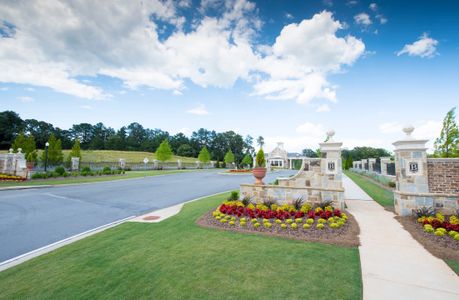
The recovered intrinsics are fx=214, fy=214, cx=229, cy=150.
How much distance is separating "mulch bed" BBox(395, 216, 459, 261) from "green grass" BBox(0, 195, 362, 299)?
1549 mm

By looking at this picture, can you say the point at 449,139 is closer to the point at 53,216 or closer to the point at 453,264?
the point at 453,264

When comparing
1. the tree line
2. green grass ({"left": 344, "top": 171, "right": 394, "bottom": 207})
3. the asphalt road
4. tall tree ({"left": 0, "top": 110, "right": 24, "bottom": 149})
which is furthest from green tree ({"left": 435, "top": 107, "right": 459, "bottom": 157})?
tall tree ({"left": 0, "top": 110, "right": 24, "bottom": 149})

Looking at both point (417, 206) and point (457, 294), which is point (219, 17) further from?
point (457, 294)

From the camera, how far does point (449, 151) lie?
1245 centimetres

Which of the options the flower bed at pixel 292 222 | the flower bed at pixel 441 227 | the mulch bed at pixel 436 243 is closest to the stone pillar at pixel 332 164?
the flower bed at pixel 292 222

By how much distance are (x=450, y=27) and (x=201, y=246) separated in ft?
44.4

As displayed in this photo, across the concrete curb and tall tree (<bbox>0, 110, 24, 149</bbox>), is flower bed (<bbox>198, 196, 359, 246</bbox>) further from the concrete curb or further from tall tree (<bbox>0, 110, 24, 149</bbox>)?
tall tree (<bbox>0, 110, 24, 149</bbox>)

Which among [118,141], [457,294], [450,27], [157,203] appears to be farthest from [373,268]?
[118,141]

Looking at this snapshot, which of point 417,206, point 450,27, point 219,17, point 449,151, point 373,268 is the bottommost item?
point 373,268

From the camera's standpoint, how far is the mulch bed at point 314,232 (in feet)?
16.2

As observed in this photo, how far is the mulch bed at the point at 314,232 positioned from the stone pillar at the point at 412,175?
189cm

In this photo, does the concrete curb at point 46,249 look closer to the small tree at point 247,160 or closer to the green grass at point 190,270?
the green grass at point 190,270

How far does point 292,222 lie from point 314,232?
77 cm

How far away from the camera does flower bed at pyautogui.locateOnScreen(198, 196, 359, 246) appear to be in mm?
5309
